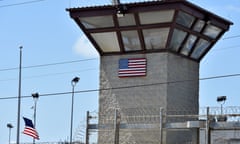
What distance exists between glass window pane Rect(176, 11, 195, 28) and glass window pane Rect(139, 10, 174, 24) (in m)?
0.52

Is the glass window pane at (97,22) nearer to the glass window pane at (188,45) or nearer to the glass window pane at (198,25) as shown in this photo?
the glass window pane at (188,45)

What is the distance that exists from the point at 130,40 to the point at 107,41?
4.94ft

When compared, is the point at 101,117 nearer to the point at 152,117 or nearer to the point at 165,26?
the point at 152,117

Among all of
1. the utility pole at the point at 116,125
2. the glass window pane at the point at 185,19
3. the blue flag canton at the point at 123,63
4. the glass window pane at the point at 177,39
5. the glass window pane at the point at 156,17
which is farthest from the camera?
the blue flag canton at the point at 123,63

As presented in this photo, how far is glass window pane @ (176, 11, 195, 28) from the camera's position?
118 ft

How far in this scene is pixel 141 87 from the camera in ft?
124

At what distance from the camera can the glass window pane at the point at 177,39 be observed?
1448 inches

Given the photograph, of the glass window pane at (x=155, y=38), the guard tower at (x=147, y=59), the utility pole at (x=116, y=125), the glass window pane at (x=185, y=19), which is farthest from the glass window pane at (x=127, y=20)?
the utility pole at (x=116, y=125)

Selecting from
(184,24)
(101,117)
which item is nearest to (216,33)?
(184,24)

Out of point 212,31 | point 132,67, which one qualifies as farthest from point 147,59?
point 212,31

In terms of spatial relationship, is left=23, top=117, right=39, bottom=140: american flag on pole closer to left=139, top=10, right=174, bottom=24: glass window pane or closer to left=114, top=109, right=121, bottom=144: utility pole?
left=114, top=109, right=121, bottom=144: utility pole

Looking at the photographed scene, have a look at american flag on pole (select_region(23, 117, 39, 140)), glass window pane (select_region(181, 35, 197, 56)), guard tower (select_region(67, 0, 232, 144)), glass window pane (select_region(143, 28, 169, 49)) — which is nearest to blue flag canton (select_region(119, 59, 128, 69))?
guard tower (select_region(67, 0, 232, 144))

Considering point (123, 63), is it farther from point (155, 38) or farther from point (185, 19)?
point (185, 19)

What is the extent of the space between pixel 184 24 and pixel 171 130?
612 cm
